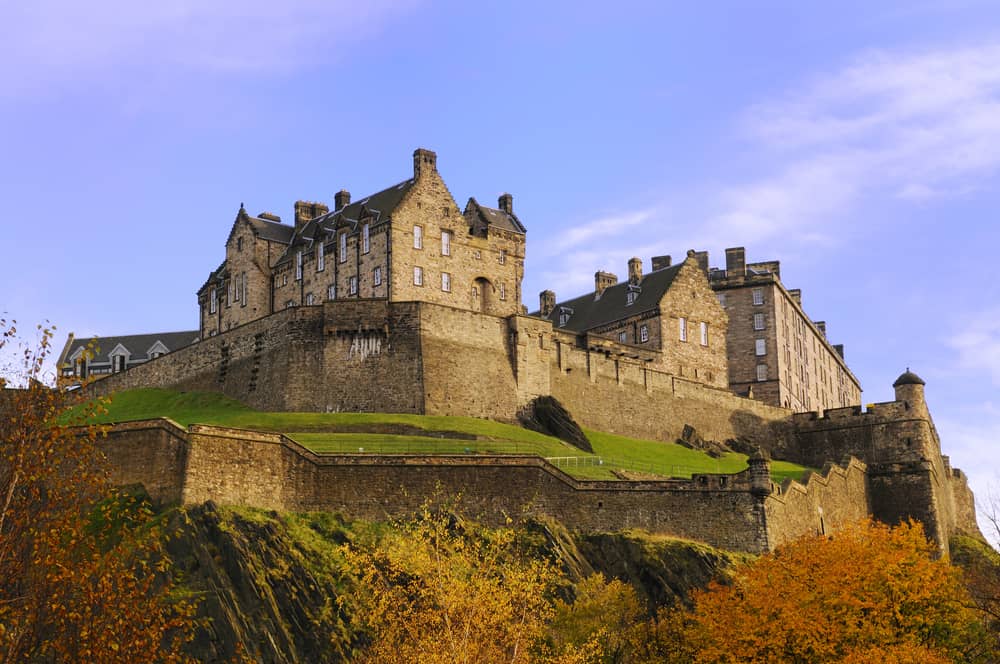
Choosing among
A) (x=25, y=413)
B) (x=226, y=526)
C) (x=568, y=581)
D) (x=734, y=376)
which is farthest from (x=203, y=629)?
(x=734, y=376)

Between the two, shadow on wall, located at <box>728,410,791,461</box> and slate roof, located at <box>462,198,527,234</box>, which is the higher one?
slate roof, located at <box>462,198,527,234</box>

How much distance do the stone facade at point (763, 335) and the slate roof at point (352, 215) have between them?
27799 millimetres

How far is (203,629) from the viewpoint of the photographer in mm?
44844

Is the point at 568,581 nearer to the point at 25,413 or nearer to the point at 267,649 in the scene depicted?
the point at 267,649

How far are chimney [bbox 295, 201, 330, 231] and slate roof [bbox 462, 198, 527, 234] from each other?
11.4 meters

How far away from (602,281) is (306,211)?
23802mm

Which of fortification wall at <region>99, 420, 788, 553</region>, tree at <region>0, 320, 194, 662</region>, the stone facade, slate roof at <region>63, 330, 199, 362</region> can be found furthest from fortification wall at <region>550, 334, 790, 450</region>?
tree at <region>0, 320, 194, 662</region>

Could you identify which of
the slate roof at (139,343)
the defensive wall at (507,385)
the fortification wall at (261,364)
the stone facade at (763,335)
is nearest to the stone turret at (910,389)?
the defensive wall at (507,385)

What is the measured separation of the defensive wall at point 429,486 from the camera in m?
52.6

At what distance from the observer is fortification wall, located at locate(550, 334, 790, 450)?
75500 mm

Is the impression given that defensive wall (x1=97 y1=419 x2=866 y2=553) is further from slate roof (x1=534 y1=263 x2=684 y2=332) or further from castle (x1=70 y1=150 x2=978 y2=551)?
slate roof (x1=534 y1=263 x2=684 y2=332)

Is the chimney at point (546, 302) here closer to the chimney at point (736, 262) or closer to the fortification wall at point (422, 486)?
the chimney at point (736, 262)

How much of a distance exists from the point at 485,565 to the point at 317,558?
21.1 ft

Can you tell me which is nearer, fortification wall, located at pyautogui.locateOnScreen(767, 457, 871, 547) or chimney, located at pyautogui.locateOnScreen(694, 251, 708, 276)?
fortification wall, located at pyautogui.locateOnScreen(767, 457, 871, 547)
